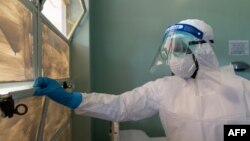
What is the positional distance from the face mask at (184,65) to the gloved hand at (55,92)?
0.56 m

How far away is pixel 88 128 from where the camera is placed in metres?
1.97

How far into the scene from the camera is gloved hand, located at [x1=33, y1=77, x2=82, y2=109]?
3.21 feet

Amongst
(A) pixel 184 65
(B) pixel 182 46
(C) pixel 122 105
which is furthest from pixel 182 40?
(C) pixel 122 105

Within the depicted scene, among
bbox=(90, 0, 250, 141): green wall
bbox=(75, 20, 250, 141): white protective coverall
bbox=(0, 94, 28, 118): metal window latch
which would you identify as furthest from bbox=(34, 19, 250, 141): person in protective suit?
bbox=(90, 0, 250, 141): green wall

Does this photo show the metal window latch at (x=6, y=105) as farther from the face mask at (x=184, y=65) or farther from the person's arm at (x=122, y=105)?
the face mask at (x=184, y=65)

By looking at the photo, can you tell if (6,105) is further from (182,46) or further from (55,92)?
(182,46)

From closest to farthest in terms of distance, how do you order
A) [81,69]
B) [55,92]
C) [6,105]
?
[6,105]
[55,92]
[81,69]

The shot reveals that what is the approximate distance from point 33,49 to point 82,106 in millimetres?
445

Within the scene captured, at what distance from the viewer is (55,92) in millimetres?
1096

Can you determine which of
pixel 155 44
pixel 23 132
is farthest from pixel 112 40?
pixel 23 132

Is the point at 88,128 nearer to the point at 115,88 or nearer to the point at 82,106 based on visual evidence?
the point at 115,88

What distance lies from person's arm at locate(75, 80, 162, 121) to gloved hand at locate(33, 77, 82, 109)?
0.04 metres

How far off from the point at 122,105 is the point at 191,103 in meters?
0.36

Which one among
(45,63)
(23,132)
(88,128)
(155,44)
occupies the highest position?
(155,44)
